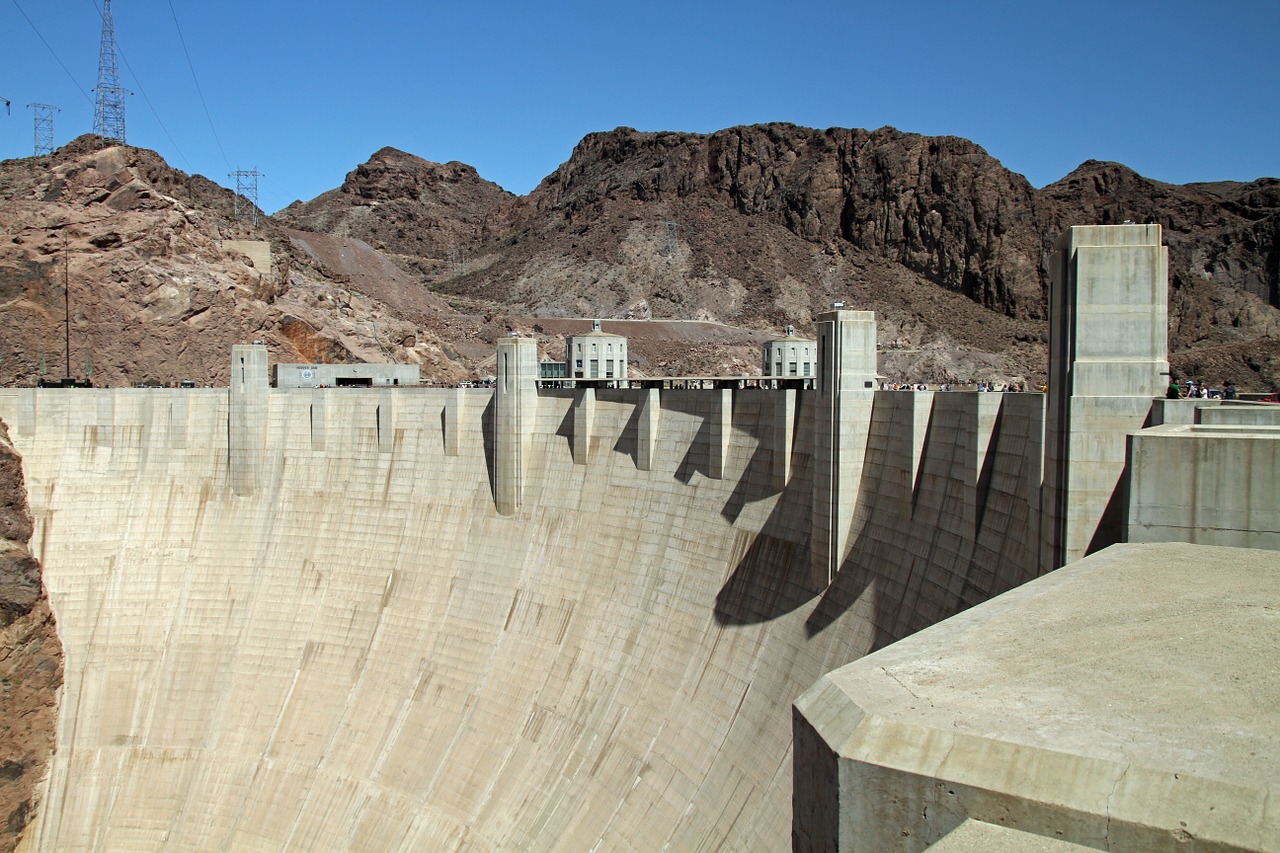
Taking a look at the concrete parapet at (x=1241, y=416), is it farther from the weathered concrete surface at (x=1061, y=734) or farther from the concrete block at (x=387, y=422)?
the concrete block at (x=387, y=422)

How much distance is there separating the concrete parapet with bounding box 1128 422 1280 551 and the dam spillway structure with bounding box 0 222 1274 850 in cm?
227

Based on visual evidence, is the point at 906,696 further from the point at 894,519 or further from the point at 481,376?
the point at 481,376

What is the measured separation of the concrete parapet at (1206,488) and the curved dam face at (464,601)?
105 inches

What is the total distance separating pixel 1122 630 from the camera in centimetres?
603

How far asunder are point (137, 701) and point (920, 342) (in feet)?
261

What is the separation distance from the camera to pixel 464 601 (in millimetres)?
25438

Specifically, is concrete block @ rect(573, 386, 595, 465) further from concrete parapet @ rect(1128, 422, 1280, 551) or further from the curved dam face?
concrete parapet @ rect(1128, 422, 1280, 551)

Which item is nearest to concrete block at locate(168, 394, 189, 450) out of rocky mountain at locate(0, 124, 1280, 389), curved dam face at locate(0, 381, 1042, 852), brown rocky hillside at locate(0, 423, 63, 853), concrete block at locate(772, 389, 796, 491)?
curved dam face at locate(0, 381, 1042, 852)

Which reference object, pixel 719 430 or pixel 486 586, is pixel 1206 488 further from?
pixel 486 586

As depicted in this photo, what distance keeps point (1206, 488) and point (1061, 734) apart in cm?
506

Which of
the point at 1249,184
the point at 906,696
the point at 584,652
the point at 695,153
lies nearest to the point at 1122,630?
the point at 906,696

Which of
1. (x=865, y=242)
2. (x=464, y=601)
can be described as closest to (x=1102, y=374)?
(x=464, y=601)

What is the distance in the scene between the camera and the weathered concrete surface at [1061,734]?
4.06m

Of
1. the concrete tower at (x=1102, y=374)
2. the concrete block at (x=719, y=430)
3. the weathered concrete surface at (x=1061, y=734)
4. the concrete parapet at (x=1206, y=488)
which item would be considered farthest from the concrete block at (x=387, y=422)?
the weathered concrete surface at (x=1061, y=734)
